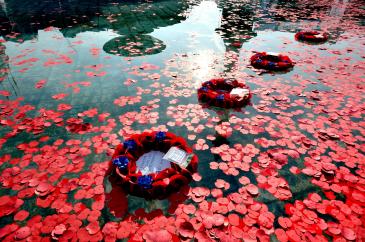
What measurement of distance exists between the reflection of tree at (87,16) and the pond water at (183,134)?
2.92 feet

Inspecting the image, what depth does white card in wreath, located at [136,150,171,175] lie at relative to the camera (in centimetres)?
448

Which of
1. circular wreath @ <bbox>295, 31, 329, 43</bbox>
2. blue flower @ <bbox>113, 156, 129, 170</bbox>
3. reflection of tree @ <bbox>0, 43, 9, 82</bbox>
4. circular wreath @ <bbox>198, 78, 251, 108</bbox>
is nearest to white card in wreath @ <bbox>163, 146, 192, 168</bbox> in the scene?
blue flower @ <bbox>113, 156, 129, 170</bbox>

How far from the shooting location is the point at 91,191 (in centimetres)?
415

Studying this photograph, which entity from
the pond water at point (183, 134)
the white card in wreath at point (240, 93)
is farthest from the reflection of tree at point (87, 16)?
the white card in wreath at point (240, 93)

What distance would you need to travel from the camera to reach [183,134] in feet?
18.0

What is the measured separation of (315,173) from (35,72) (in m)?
9.09

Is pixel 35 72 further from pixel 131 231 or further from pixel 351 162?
pixel 351 162

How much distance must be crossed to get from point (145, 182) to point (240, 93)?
399 cm

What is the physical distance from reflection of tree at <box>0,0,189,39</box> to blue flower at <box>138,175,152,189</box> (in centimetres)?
978

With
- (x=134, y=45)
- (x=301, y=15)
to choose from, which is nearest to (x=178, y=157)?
(x=134, y=45)

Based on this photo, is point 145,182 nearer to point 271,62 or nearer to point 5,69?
point 271,62

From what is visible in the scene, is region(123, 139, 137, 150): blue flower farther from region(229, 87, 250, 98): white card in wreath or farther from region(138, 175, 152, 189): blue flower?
region(229, 87, 250, 98): white card in wreath

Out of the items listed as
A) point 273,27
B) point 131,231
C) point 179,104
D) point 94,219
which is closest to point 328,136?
point 179,104

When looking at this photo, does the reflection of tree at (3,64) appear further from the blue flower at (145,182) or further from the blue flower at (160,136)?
the blue flower at (145,182)
